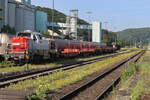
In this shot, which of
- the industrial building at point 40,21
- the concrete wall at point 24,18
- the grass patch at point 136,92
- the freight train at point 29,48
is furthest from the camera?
the industrial building at point 40,21

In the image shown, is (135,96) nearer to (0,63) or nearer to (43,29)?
(0,63)

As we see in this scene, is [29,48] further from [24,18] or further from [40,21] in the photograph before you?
[40,21]

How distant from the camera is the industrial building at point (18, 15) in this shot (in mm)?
109825

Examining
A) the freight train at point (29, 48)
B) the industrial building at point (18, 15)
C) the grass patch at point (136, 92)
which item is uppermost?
the industrial building at point (18, 15)

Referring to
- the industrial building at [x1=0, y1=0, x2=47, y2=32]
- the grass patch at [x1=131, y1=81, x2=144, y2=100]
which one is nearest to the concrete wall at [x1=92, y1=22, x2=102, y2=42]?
the industrial building at [x1=0, y1=0, x2=47, y2=32]

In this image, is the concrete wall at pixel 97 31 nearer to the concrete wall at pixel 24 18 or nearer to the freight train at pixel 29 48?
the concrete wall at pixel 24 18

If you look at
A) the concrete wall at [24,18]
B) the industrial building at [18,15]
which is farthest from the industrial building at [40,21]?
the concrete wall at [24,18]

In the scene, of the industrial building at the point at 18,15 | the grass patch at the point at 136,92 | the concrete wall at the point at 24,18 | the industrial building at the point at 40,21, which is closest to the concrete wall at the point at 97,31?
the industrial building at the point at 40,21

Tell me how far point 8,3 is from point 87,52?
197 ft

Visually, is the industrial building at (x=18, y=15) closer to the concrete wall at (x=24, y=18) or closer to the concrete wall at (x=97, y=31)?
the concrete wall at (x=24, y=18)

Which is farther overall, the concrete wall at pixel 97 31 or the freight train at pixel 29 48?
the concrete wall at pixel 97 31

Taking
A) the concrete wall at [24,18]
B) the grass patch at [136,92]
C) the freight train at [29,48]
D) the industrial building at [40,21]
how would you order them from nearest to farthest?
the grass patch at [136,92]
the freight train at [29,48]
the concrete wall at [24,18]
the industrial building at [40,21]

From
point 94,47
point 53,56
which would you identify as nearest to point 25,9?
point 94,47

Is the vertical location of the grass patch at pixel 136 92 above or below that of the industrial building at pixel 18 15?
below
